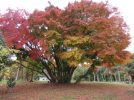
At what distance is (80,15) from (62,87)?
6.46m

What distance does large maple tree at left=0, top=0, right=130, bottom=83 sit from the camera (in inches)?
1063

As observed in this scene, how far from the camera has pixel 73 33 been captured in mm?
27969

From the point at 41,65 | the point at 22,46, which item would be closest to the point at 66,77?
the point at 41,65

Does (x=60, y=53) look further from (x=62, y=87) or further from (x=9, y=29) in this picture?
(x=9, y=29)

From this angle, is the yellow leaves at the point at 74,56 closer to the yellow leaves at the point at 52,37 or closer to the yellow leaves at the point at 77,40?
the yellow leaves at the point at 77,40

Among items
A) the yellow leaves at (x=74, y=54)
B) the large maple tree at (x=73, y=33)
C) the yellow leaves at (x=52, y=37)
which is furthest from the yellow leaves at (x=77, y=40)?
the yellow leaves at (x=52, y=37)

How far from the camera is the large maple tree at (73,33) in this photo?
27.0 meters

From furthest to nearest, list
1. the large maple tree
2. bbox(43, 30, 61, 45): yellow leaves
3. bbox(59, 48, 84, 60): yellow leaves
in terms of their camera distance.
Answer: bbox(43, 30, 61, 45): yellow leaves
the large maple tree
bbox(59, 48, 84, 60): yellow leaves

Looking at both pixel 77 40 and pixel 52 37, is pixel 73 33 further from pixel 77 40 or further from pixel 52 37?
pixel 52 37

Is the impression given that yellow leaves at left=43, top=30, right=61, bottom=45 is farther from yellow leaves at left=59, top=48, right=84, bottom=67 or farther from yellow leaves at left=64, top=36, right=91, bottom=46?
yellow leaves at left=59, top=48, right=84, bottom=67

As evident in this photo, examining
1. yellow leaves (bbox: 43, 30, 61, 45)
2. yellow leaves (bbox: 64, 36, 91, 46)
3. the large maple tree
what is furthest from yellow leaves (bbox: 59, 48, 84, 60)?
yellow leaves (bbox: 43, 30, 61, 45)

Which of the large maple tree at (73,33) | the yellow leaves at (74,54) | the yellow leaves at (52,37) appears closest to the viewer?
the yellow leaves at (74,54)

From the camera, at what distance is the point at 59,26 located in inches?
1077

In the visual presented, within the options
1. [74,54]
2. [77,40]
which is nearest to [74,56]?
[74,54]
